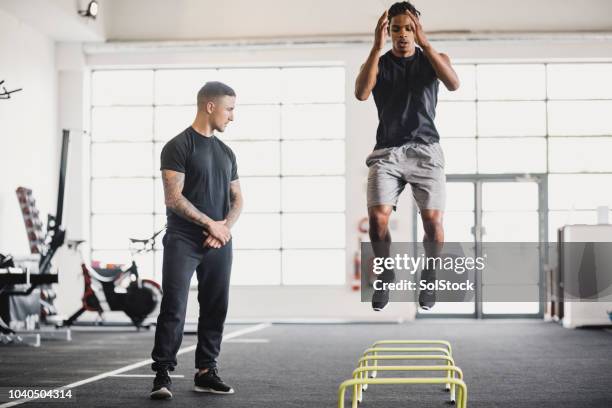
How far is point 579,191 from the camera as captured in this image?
11477 millimetres

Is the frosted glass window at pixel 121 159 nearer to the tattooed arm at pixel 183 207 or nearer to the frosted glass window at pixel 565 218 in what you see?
the frosted glass window at pixel 565 218

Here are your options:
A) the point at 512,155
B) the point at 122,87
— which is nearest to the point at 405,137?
the point at 512,155

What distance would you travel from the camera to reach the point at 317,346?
7.88 meters

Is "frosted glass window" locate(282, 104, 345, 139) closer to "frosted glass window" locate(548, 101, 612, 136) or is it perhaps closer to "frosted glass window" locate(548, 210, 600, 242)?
"frosted glass window" locate(548, 101, 612, 136)

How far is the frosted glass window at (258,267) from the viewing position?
11688 mm

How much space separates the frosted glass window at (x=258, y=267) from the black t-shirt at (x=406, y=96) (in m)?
8.17

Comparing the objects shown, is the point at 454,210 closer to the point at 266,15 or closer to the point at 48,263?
the point at 266,15

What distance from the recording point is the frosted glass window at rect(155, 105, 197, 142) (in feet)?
38.7

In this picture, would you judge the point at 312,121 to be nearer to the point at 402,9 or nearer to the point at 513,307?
the point at 513,307

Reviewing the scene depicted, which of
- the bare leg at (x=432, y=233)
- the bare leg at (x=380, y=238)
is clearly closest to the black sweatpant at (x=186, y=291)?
the bare leg at (x=380, y=238)

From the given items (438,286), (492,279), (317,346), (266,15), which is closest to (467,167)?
(492,279)

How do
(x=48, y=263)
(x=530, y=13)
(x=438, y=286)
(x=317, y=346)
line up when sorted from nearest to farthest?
1. (x=438, y=286)
2. (x=317, y=346)
3. (x=48, y=263)
4. (x=530, y=13)

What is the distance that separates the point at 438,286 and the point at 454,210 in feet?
26.7

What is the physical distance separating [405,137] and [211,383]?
208 cm
